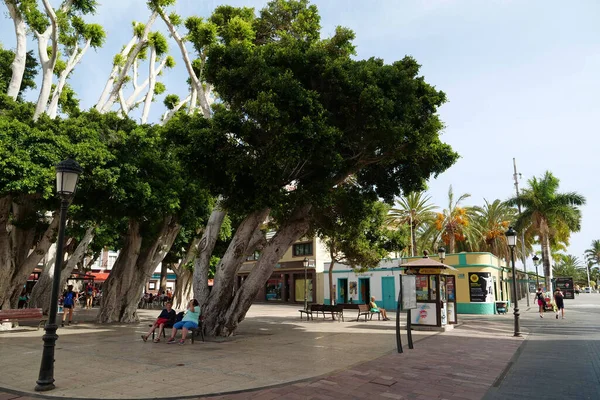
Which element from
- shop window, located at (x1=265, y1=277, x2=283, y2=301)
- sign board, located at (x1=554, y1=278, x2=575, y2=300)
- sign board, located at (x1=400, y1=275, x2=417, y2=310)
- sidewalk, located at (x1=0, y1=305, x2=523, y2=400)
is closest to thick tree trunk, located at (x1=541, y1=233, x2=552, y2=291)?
sign board, located at (x1=554, y1=278, x2=575, y2=300)

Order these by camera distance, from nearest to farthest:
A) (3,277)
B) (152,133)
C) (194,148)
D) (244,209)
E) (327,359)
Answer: (327,359), (194,148), (244,209), (3,277), (152,133)

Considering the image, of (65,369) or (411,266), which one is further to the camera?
(411,266)

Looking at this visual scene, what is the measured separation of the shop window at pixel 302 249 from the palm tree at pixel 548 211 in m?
18.1

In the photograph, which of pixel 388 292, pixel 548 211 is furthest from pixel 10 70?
pixel 548 211

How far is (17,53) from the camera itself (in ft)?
54.6

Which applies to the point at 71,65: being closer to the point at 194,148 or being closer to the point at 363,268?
the point at 194,148

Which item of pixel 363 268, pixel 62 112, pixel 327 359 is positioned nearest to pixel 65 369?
pixel 327 359

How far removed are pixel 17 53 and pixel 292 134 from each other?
13438 mm

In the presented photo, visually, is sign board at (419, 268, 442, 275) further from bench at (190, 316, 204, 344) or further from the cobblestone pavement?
bench at (190, 316, 204, 344)

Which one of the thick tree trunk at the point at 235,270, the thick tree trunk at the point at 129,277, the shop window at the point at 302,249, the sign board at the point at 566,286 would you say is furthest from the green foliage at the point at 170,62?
the sign board at the point at 566,286

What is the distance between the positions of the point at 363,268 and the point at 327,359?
13.7 m

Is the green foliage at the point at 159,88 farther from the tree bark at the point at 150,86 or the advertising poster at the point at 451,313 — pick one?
the advertising poster at the point at 451,313

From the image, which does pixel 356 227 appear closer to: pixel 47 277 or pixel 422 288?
pixel 422 288

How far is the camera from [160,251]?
64.0 feet
